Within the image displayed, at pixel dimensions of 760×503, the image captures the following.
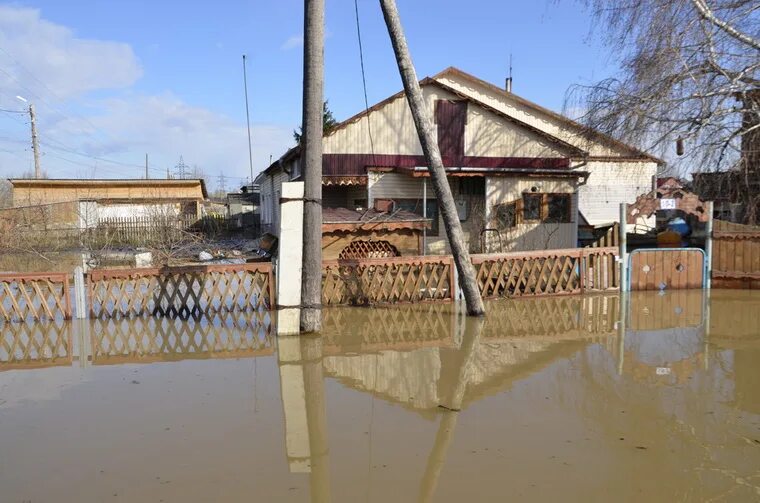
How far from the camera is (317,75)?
8.85 m

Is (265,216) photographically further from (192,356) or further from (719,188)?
(192,356)

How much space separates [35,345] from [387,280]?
19.8 ft

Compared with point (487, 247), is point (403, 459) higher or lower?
lower

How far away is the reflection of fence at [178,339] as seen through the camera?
820 centimetres

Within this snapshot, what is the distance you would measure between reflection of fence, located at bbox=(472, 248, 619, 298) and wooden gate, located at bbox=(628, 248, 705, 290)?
540 mm

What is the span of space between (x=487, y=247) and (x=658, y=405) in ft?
44.1

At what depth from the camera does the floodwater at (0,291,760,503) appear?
4.30m

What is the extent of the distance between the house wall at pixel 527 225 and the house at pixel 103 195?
17.6 meters

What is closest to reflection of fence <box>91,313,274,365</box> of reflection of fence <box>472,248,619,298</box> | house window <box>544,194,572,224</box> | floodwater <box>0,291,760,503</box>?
floodwater <box>0,291,760,503</box>

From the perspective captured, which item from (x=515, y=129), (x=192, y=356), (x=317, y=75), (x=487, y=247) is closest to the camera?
(x=192, y=356)

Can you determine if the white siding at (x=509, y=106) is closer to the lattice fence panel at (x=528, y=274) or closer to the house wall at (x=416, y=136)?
the house wall at (x=416, y=136)

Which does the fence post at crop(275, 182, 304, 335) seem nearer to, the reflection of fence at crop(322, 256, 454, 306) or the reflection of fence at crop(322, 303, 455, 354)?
the reflection of fence at crop(322, 303, 455, 354)

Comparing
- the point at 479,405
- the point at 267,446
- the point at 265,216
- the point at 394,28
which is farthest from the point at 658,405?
the point at 265,216

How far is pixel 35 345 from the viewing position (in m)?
8.74
